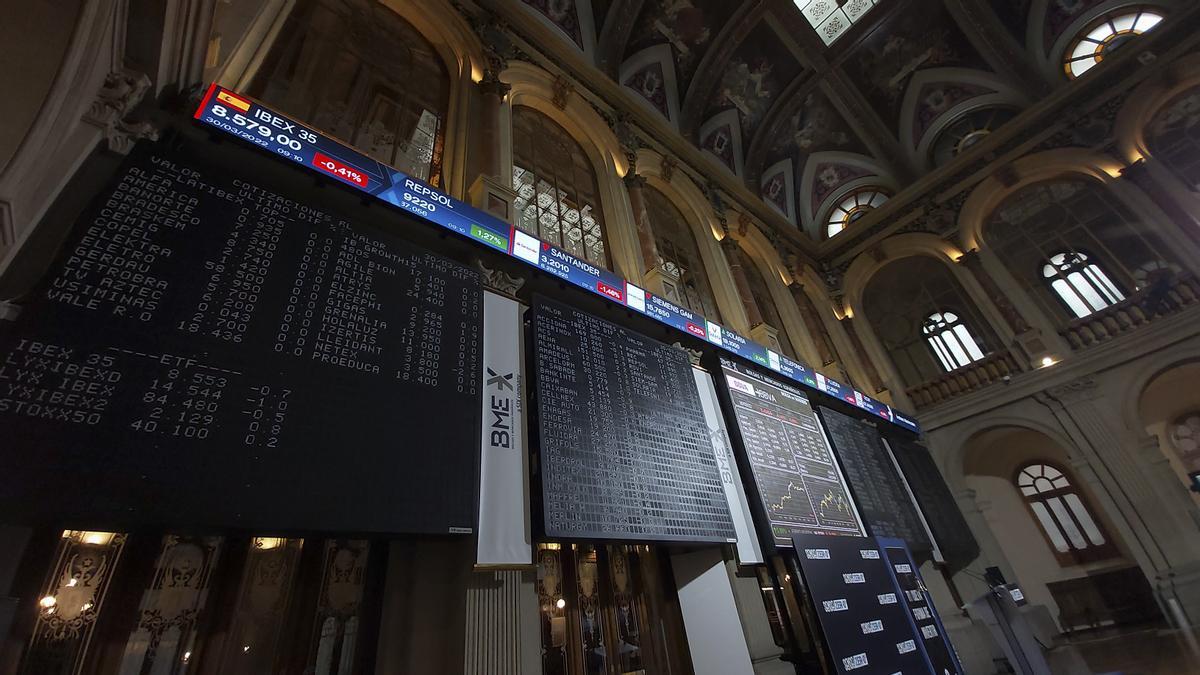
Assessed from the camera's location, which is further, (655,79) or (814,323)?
(814,323)

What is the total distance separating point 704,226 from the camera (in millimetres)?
9508

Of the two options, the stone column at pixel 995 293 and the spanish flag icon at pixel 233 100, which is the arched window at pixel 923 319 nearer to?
the stone column at pixel 995 293

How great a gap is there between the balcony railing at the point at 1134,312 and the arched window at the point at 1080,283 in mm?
539

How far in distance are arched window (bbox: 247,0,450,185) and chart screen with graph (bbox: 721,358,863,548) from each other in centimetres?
458


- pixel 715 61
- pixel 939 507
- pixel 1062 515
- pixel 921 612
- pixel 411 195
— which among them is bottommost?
pixel 921 612

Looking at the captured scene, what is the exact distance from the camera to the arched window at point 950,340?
10.6 meters

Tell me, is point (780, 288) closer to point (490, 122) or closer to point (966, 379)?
point (966, 379)

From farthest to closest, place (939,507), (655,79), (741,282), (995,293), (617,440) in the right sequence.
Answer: (655,79) → (995,293) → (741,282) → (939,507) → (617,440)

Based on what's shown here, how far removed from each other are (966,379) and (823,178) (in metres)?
6.40

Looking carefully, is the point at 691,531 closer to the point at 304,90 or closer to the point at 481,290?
the point at 481,290

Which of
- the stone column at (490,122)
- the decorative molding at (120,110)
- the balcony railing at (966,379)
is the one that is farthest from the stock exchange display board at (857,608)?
the balcony railing at (966,379)

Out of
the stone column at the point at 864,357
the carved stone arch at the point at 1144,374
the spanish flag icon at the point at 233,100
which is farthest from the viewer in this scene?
the stone column at the point at 864,357

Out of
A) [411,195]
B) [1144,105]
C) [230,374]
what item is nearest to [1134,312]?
[1144,105]

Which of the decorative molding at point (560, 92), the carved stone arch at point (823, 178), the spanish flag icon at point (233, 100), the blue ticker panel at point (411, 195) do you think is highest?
the carved stone arch at point (823, 178)
